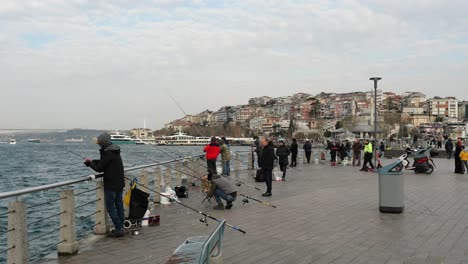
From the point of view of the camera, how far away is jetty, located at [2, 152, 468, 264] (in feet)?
20.0

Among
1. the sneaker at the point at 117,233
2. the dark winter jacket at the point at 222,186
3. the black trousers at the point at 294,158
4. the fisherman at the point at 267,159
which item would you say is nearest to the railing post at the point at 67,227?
the sneaker at the point at 117,233

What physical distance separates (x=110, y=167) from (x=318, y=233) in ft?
10.9

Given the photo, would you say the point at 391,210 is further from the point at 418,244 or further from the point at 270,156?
the point at 270,156

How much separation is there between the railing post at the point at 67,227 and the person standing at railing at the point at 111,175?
742mm

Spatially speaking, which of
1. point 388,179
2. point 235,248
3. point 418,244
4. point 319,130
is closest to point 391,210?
point 388,179

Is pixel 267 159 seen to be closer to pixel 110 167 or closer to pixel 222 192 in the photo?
pixel 222 192

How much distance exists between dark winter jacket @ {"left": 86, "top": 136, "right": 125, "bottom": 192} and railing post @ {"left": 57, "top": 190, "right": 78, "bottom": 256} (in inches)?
29.8

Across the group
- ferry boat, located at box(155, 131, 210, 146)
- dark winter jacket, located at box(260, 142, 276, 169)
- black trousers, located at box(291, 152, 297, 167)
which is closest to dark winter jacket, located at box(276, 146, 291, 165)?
ferry boat, located at box(155, 131, 210, 146)

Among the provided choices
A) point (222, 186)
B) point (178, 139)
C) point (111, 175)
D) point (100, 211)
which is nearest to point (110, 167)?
point (111, 175)

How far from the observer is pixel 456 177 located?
17.4 m

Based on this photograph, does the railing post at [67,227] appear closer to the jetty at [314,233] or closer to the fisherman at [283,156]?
the jetty at [314,233]

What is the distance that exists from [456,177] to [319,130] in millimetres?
166647

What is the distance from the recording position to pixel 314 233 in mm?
7551

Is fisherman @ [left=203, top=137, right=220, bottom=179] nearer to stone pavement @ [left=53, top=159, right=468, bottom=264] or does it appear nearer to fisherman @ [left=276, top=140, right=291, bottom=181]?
stone pavement @ [left=53, top=159, right=468, bottom=264]
